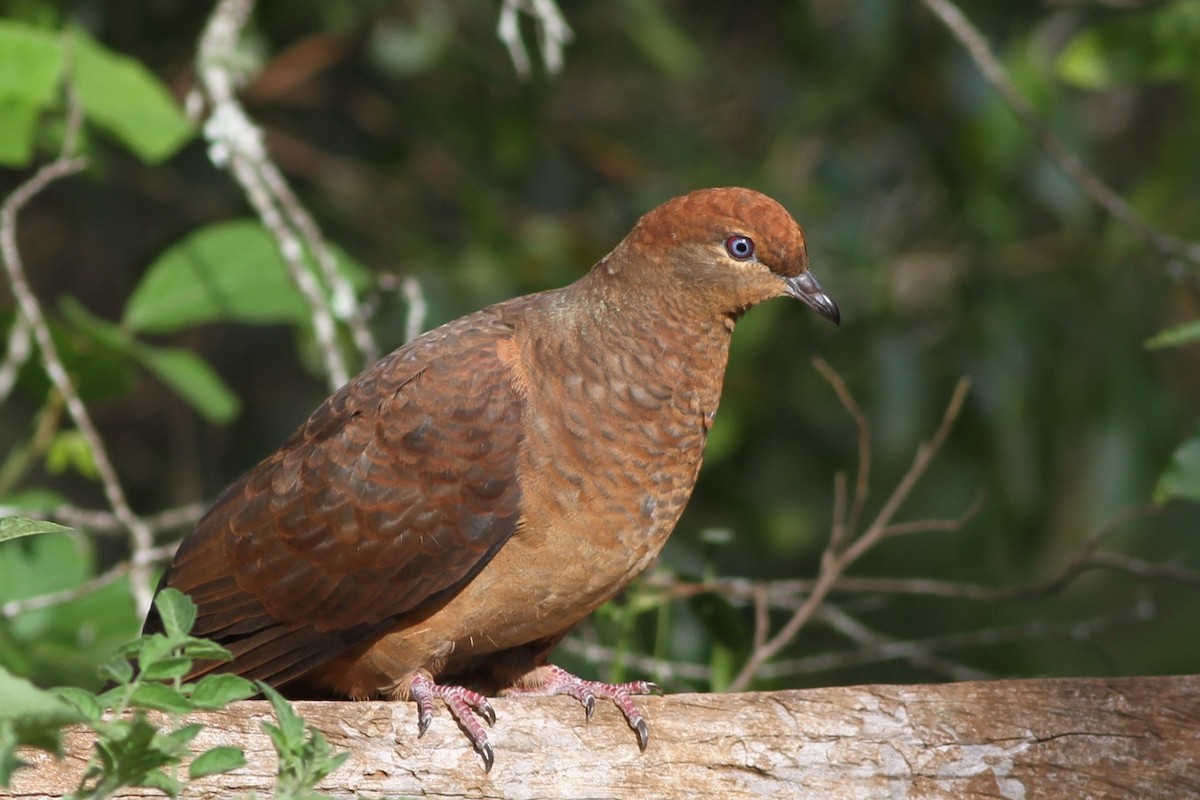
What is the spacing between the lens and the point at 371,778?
2.40 metres

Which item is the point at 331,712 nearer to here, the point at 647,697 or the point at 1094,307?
the point at 647,697

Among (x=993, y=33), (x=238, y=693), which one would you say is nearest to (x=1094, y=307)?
(x=993, y=33)

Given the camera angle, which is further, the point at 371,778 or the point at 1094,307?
the point at 1094,307

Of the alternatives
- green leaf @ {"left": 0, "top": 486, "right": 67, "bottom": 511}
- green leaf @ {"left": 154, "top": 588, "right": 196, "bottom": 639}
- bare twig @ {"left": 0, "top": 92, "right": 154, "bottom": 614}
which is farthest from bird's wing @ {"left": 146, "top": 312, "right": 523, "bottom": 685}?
green leaf @ {"left": 154, "top": 588, "right": 196, "bottom": 639}

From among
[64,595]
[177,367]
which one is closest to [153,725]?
[64,595]

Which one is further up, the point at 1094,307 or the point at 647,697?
the point at 1094,307

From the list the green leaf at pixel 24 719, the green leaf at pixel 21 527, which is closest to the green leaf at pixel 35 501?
the green leaf at pixel 21 527

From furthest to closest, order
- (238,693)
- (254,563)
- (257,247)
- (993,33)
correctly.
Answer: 1. (993,33)
2. (257,247)
3. (254,563)
4. (238,693)

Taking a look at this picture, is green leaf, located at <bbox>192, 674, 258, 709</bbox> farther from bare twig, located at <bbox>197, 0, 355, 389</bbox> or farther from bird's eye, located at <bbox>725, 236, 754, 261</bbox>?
bare twig, located at <bbox>197, 0, 355, 389</bbox>

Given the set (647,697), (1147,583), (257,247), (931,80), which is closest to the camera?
(647,697)

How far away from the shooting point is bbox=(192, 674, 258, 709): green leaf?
1.70 meters

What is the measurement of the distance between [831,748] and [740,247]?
3.62 ft

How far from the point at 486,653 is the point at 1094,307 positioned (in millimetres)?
3142

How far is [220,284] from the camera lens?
13.2 ft
